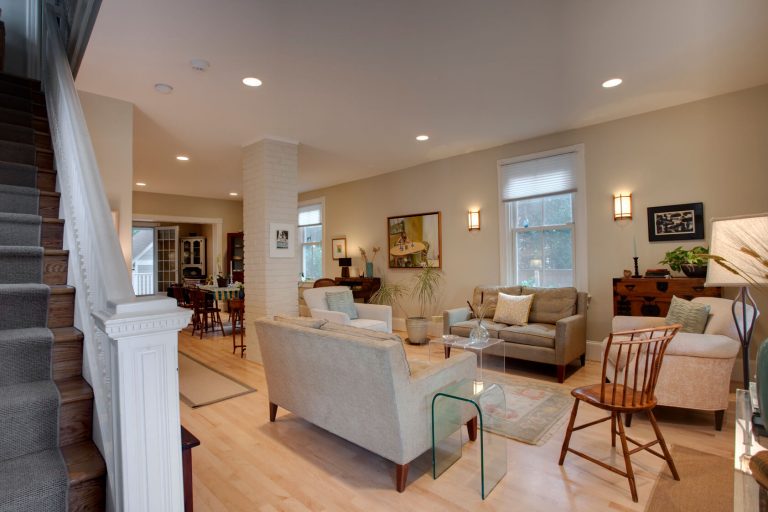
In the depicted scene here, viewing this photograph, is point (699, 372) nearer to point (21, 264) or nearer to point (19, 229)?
point (21, 264)

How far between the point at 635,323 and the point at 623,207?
1502 millimetres

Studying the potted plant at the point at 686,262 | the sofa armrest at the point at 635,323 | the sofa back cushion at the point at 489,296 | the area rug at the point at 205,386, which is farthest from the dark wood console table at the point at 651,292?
the area rug at the point at 205,386

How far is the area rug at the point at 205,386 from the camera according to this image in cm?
357

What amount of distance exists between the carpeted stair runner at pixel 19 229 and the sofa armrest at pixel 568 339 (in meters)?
4.12

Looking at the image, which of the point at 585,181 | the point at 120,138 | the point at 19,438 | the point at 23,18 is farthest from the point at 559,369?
the point at 23,18

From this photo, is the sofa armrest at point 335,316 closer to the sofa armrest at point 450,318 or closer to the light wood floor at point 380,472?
the sofa armrest at point 450,318

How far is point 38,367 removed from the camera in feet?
4.75

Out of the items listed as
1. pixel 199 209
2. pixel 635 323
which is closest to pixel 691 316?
pixel 635 323

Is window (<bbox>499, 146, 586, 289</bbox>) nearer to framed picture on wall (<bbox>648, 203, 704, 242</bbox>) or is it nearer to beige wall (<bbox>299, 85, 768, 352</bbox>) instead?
beige wall (<bbox>299, 85, 768, 352</bbox>)

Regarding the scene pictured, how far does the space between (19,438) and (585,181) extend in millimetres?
5236

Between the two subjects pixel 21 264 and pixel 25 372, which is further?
pixel 21 264

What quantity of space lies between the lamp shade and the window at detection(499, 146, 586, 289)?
2554 millimetres

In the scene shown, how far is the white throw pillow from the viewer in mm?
4497

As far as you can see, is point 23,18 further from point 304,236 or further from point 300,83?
point 304,236
